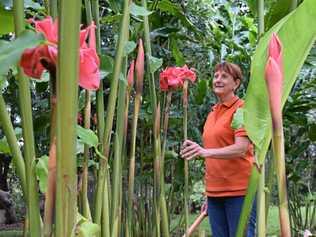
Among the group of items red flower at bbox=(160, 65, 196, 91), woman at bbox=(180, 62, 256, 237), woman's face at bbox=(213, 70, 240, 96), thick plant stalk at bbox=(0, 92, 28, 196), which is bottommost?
woman at bbox=(180, 62, 256, 237)

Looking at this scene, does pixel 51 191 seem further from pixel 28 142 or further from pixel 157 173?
pixel 157 173

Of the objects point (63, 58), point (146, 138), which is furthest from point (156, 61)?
point (146, 138)

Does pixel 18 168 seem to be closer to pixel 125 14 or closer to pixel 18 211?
pixel 125 14

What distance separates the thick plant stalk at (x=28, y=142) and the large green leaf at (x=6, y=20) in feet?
0.88

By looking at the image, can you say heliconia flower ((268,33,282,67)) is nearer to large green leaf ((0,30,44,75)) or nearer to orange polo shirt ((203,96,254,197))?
large green leaf ((0,30,44,75))

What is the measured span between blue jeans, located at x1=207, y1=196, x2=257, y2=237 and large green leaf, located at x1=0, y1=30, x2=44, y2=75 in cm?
132

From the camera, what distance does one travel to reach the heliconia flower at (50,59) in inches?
20.5

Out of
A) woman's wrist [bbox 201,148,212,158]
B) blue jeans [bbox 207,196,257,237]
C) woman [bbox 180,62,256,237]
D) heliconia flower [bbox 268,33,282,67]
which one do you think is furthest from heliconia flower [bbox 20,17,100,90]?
blue jeans [bbox 207,196,257,237]

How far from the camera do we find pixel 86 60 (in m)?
0.55

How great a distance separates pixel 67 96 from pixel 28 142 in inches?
5.2

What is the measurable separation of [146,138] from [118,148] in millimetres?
1643

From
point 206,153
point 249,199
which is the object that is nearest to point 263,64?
point 249,199

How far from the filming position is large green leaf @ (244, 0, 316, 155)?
2.18 feet

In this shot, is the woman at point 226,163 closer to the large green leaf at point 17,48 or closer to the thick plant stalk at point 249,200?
the thick plant stalk at point 249,200
